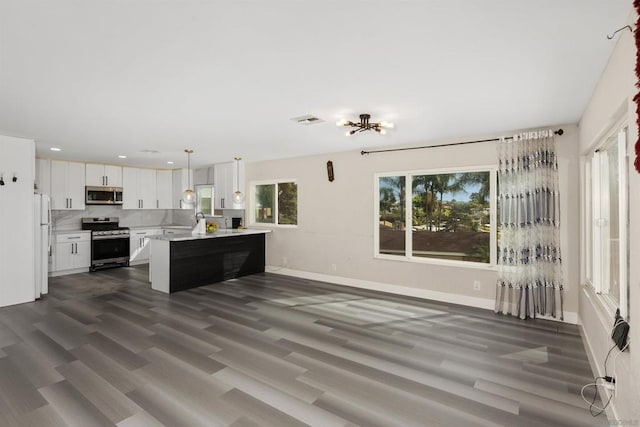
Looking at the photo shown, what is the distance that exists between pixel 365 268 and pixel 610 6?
4.59 metres

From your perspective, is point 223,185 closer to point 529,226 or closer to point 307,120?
point 307,120

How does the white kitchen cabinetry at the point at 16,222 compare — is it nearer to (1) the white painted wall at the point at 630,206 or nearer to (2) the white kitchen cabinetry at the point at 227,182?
(2) the white kitchen cabinetry at the point at 227,182

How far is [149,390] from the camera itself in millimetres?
2531

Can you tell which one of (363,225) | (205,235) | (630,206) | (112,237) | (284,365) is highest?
(630,206)

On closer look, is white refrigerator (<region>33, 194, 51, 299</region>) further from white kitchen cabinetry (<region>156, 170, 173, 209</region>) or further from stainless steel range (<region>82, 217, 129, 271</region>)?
white kitchen cabinetry (<region>156, 170, 173, 209</region>)

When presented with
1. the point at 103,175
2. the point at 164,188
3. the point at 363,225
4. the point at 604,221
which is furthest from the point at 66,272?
the point at 604,221

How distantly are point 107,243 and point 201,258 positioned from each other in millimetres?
2809

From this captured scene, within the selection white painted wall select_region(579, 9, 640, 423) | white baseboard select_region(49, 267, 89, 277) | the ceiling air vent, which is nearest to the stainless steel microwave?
white baseboard select_region(49, 267, 89, 277)

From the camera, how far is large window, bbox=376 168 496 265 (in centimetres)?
476

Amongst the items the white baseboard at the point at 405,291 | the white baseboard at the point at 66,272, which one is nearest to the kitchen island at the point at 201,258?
the white baseboard at the point at 405,291

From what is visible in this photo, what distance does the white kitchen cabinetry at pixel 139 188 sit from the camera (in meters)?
7.89

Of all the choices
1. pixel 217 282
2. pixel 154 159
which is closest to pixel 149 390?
pixel 217 282

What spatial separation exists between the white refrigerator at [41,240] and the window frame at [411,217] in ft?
17.2

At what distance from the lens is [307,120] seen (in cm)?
389
